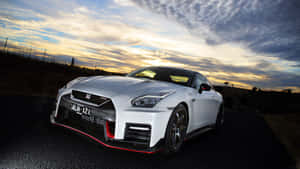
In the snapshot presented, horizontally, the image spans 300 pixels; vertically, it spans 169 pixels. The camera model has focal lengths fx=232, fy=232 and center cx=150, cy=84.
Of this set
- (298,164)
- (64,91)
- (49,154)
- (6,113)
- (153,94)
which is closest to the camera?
(49,154)

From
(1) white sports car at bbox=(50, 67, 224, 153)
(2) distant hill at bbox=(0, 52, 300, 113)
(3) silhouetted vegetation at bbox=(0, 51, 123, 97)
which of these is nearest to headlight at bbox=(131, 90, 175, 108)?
(1) white sports car at bbox=(50, 67, 224, 153)

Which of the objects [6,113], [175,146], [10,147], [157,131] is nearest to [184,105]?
[175,146]

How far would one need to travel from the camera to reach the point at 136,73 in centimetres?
521

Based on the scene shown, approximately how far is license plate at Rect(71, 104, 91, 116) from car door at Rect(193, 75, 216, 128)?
194 centimetres

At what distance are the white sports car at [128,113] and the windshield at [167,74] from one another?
0.66 metres

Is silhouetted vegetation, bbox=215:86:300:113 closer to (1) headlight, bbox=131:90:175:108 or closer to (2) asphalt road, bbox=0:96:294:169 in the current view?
(2) asphalt road, bbox=0:96:294:169

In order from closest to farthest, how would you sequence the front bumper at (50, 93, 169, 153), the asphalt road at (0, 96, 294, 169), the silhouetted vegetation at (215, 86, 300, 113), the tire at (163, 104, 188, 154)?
1. the asphalt road at (0, 96, 294, 169)
2. the front bumper at (50, 93, 169, 153)
3. the tire at (163, 104, 188, 154)
4. the silhouetted vegetation at (215, 86, 300, 113)

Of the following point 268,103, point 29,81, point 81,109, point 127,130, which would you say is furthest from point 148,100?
point 268,103

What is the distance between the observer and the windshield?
4641 mm

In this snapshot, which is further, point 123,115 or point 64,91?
point 64,91

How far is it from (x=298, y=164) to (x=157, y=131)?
2782mm

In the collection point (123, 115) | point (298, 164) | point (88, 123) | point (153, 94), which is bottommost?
point (298, 164)

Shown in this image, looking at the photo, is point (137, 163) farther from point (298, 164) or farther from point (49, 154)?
point (298, 164)

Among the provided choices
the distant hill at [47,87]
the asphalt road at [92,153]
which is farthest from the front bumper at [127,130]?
the distant hill at [47,87]
